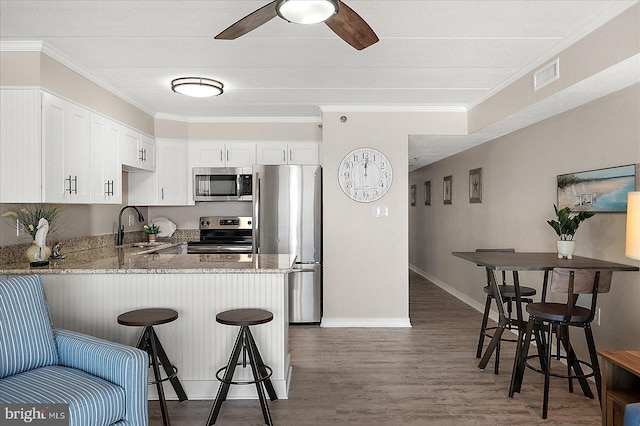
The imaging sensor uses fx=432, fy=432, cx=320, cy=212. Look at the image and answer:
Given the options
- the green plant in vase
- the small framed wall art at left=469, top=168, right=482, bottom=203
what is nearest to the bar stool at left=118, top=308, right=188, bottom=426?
the green plant in vase

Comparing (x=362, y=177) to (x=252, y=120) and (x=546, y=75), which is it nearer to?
(x=252, y=120)

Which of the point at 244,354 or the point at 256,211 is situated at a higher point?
the point at 256,211

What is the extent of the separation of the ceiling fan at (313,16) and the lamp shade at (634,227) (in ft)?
5.05

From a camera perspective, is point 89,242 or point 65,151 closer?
point 65,151

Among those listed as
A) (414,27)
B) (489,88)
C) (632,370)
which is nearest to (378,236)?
(489,88)

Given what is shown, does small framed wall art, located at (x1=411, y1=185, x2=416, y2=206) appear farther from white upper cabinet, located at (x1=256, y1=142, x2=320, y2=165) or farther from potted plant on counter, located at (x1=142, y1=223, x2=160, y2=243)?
potted plant on counter, located at (x1=142, y1=223, x2=160, y2=243)

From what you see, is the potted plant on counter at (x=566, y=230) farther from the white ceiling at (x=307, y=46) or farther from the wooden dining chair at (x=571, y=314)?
the white ceiling at (x=307, y=46)

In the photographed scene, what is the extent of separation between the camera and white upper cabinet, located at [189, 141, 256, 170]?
5.38 metres

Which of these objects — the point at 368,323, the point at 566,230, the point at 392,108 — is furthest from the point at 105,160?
the point at 566,230

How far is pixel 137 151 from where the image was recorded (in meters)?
4.59

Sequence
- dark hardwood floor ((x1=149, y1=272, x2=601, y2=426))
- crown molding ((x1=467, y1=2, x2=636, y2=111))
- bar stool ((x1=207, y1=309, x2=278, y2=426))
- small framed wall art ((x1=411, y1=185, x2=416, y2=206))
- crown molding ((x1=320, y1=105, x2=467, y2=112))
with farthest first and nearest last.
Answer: small framed wall art ((x1=411, y1=185, x2=416, y2=206)) → crown molding ((x1=320, y1=105, x2=467, y2=112)) → dark hardwood floor ((x1=149, y1=272, x2=601, y2=426)) → bar stool ((x1=207, y1=309, x2=278, y2=426)) → crown molding ((x1=467, y1=2, x2=636, y2=111))

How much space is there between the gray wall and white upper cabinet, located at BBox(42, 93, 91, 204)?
3992mm

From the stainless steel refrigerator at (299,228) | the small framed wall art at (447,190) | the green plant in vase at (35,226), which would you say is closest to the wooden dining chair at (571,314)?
the stainless steel refrigerator at (299,228)

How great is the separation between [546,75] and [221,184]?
144 inches
